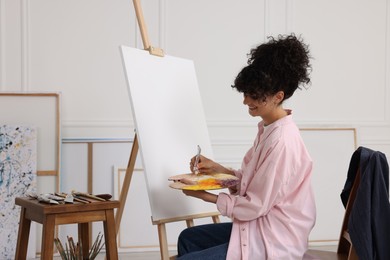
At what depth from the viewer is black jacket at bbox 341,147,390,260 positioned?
75.2 inches

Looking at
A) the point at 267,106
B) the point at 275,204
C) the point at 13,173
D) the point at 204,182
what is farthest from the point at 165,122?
the point at 13,173

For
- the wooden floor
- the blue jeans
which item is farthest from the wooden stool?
the wooden floor

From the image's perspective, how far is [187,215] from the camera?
2.66 meters

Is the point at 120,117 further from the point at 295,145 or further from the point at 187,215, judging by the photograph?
the point at 295,145

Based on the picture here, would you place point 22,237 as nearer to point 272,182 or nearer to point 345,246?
point 272,182

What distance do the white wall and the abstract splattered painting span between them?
271 mm

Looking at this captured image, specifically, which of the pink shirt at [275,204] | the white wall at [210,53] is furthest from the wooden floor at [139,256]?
the pink shirt at [275,204]

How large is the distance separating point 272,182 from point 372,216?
0.34 meters

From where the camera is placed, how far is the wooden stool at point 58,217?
2.37m

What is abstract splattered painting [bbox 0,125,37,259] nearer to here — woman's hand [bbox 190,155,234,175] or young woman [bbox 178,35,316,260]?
woman's hand [bbox 190,155,234,175]

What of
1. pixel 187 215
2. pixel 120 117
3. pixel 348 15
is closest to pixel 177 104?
pixel 187 215

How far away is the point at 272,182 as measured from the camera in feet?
6.65

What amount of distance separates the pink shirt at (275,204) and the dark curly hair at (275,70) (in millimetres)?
124

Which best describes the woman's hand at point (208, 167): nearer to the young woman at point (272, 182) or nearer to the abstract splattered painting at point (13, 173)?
the young woman at point (272, 182)
